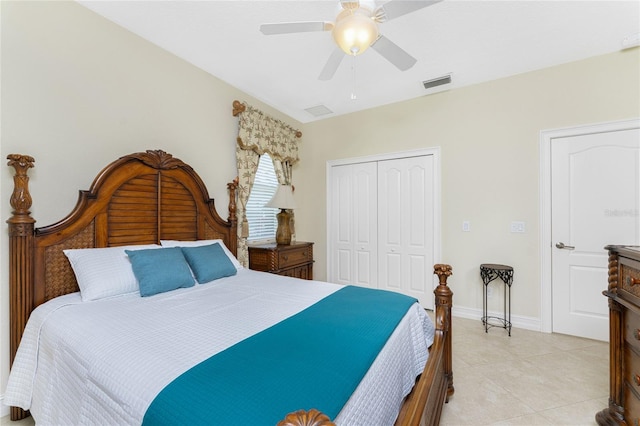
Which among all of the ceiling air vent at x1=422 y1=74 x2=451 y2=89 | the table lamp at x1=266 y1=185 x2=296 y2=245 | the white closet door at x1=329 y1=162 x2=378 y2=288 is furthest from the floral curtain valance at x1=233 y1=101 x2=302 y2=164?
the ceiling air vent at x1=422 y1=74 x2=451 y2=89

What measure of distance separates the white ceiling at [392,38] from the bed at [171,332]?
1.11m

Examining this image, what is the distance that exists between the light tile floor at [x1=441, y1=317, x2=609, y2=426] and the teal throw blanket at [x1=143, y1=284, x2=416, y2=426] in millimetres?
1150

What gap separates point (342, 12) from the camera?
1613 millimetres

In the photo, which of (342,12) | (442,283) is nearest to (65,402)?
(442,283)

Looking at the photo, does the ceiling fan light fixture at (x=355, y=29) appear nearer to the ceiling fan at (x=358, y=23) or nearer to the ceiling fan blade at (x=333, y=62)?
the ceiling fan at (x=358, y=23)

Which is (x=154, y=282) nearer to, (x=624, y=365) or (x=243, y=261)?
(x=243, y=261)

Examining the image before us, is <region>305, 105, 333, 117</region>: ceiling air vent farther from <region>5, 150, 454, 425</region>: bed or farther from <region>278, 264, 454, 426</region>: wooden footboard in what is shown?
<region>278, 264, 454, 426</region>: wooden footboard

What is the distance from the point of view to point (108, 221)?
2.10 meters

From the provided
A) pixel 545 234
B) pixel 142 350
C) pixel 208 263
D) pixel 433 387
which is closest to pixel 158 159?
pixel 208 263

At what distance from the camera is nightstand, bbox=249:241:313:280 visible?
3246 millimetres

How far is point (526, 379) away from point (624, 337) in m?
0.80

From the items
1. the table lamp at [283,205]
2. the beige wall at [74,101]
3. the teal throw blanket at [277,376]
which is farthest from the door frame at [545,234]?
the beige wall at [74,101]

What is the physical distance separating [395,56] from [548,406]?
260 centimetres

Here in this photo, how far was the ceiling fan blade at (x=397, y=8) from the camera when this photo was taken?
1474mm
